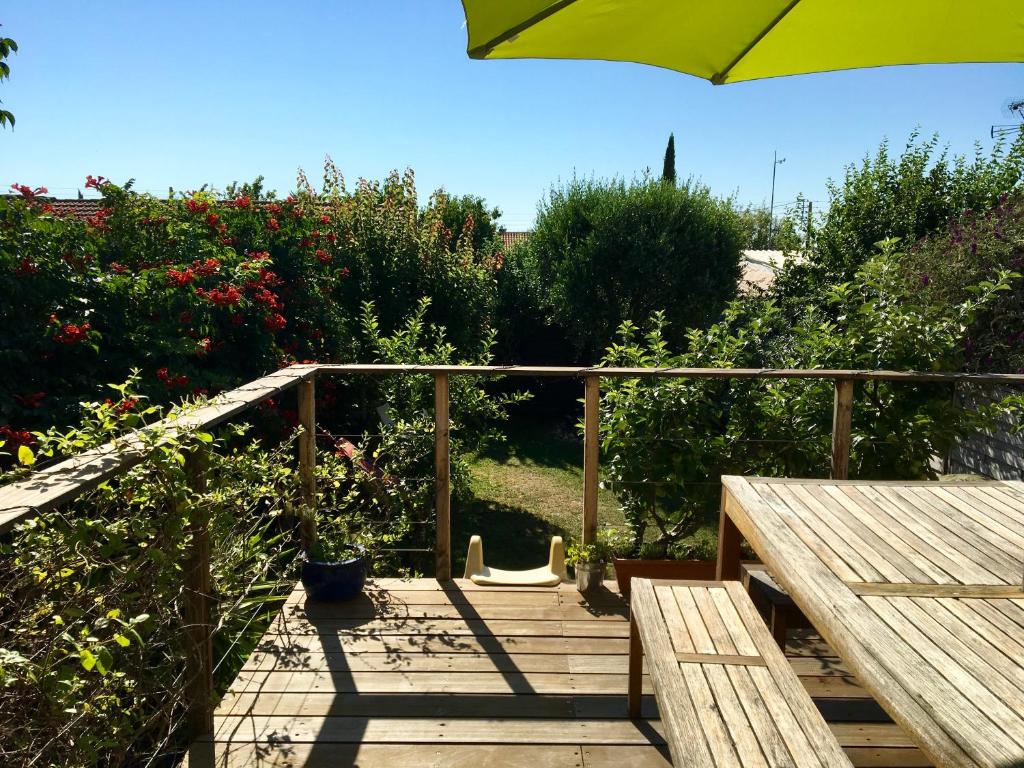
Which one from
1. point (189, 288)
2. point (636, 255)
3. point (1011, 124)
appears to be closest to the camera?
point (189, 288)

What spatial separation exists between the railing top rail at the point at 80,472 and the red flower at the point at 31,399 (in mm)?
2065

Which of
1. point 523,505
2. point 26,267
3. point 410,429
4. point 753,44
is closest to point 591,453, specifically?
point 410,429

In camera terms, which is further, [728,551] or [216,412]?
[728,551]

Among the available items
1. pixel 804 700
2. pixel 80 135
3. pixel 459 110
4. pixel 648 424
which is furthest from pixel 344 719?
pixel 80 135

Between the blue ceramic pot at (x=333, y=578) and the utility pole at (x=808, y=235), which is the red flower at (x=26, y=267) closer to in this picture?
the blue ceramic pot at (x=333, y=578)

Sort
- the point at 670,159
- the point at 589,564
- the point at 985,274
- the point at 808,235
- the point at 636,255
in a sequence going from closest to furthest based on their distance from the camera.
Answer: the point at 589,564, the point at 985,274, the point at 808,235, the point at 636,255, the point at 670,159

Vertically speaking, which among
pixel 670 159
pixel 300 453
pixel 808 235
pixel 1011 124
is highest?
pixel 670 159

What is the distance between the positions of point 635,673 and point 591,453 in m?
1.28

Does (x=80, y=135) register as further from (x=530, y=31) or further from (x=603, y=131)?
(x=530, y=31)

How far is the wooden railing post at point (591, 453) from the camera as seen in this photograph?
3.40m

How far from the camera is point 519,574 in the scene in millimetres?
3514

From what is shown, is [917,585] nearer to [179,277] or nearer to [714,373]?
[714,373]

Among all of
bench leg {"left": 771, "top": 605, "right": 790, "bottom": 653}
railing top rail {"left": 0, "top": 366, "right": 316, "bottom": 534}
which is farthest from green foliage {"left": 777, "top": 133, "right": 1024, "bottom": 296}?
railing top rail {"left": 0, "top": 366, "right": 316, "bottom": 534}

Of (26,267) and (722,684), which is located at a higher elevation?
(26,267)
